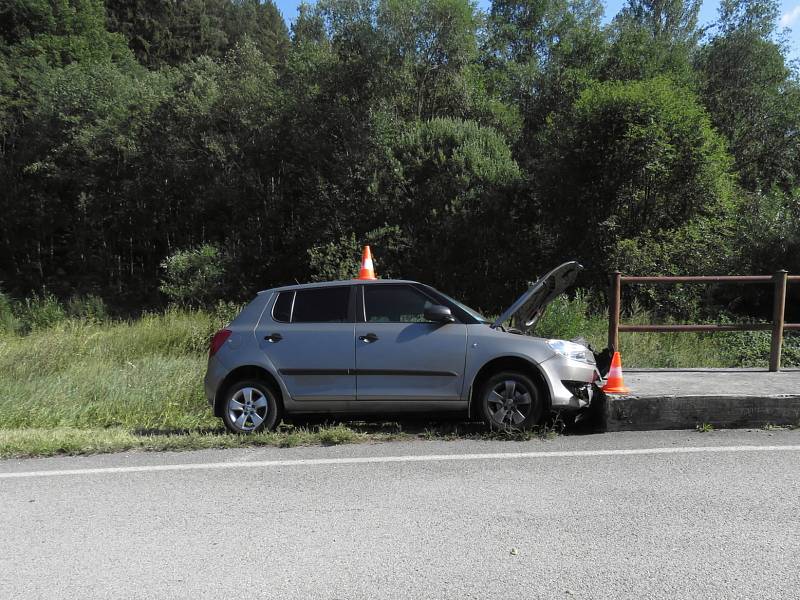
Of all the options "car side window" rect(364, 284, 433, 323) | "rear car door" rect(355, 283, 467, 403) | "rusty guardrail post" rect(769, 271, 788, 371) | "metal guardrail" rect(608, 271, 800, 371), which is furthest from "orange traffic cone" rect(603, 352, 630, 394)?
"rusty guardrail post" rect(769, 271, 788, 371)

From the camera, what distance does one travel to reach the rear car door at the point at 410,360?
6.66 metres

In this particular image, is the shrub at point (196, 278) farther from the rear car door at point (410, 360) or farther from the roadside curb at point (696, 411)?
the roadside curb at point (696, 411)

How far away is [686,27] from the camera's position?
115 feet

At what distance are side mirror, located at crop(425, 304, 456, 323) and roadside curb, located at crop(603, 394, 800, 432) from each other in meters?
Answer: 1.85

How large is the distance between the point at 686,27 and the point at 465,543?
123 feet

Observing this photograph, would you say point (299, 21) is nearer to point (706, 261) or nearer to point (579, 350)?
point (706, 261)

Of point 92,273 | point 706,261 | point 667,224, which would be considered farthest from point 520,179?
point 92,273

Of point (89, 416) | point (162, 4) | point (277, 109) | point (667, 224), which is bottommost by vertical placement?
point (89, 416)

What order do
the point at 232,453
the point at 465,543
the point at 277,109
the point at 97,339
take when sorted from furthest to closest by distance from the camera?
the point at 277,109 < the point at 97,339 < the point at 232,453 < the point at 465,543

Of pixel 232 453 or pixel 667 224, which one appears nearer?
pixel 232 453

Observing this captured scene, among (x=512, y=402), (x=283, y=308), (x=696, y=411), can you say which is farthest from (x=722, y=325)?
(x=283, y=308)

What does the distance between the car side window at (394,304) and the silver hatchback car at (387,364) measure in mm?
10

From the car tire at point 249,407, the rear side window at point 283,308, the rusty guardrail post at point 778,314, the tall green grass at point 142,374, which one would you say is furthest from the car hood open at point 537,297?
the rusty guardrail post at point 778,314

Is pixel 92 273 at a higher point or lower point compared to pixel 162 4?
lower
